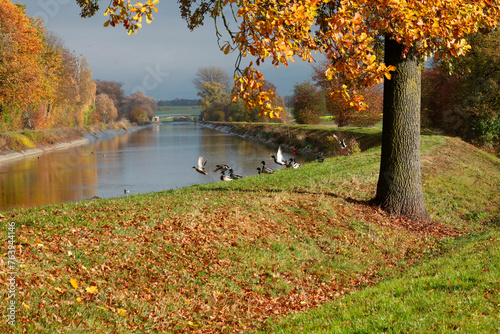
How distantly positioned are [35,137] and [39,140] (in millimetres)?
1229

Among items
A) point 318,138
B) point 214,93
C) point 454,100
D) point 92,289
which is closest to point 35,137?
point 318,138

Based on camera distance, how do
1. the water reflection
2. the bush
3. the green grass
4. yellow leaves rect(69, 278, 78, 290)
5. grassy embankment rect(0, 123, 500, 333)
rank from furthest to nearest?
1. the bush
2. the water reflection
3. yellow leaves rect(69, 278, 78, 290)
4. grassy embankment rect(0, 123, 500, 333)
5. the green grass

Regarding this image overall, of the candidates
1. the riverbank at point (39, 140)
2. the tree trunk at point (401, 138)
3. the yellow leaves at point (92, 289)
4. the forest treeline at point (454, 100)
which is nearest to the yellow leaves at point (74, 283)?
the yellow leaves at point (92, 289)

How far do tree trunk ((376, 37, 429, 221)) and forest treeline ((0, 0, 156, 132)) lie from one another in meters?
33.4

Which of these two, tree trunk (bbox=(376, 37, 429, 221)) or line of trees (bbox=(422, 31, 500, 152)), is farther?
line of trees (bbox=(422, 31, 500, 152))

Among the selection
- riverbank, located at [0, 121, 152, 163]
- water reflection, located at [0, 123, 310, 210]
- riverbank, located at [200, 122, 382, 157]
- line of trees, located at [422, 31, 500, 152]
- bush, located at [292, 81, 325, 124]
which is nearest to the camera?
water reflection, located at [0, 123, 310, 210]

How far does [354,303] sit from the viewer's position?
21.3 ft

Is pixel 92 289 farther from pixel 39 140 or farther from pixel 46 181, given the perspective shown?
pixel 39 140

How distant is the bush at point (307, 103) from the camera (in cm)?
5509

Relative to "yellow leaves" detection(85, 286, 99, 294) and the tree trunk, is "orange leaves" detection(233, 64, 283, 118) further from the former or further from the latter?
the tree trunk

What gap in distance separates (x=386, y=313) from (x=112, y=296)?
4.18 m

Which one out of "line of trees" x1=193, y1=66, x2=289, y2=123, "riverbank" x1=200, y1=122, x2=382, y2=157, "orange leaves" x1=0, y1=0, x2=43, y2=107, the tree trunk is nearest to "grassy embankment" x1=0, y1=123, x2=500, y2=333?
the tree trunk

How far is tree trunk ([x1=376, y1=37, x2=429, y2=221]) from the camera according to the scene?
38.7 ft

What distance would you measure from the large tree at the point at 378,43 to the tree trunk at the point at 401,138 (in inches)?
1.1
